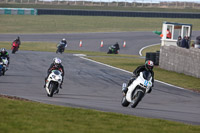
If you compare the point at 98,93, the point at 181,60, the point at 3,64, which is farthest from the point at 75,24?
the point at 98,93

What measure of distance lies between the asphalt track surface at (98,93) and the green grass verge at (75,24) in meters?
38.2

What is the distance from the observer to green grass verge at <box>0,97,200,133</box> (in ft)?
28.7

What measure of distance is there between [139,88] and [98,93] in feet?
13.8

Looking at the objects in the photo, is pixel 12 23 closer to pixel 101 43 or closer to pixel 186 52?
pixel 101 43

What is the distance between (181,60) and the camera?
26.5 meters

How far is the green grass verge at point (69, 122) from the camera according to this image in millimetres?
8750

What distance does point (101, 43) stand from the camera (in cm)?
5044

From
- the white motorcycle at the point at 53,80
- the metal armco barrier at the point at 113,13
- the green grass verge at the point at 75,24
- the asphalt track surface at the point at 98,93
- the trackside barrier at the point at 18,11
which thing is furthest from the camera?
the trackside barrier at the point at 18,11

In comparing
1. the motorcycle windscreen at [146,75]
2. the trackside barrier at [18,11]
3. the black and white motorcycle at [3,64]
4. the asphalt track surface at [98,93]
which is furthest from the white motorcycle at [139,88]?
the trackside barrier at [18,11]

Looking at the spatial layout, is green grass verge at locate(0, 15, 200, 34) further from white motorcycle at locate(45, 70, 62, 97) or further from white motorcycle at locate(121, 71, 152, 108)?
white motorcycle at locate(121, 71, 152, 108)

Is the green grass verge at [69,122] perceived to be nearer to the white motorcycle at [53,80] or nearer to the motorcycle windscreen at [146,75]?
the motorcycle windscreen at [146,75]

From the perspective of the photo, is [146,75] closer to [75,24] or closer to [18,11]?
[75,24]

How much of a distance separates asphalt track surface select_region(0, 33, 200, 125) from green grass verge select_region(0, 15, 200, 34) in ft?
125

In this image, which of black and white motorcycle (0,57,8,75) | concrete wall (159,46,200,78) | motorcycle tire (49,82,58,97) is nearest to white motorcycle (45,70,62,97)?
motorcycle tire (49,82,58,97)
